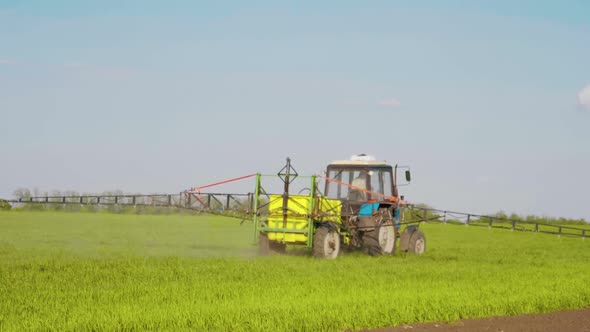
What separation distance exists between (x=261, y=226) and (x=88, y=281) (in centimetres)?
664

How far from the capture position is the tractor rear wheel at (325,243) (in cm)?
2019

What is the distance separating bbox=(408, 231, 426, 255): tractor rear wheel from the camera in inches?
931

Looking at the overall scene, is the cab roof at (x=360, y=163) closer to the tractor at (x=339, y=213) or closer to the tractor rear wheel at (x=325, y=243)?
the tractor at (x=339, y=213)

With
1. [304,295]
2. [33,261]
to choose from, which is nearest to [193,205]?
[33,261]

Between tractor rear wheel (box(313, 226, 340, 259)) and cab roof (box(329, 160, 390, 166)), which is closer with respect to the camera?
tractor rear wheel (box(313, 226, 340, 259))

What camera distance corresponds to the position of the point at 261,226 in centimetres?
2105

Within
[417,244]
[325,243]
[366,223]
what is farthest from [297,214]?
[417,244]

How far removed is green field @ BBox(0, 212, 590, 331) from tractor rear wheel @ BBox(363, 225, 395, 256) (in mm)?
457

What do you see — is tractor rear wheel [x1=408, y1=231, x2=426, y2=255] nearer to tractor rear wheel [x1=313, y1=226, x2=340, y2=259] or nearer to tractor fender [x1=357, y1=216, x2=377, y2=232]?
tractor fender [x1=357, y1=216, x2=377, y2=232]

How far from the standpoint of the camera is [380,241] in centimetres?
2194

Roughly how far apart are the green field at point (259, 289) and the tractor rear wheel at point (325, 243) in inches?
12.5

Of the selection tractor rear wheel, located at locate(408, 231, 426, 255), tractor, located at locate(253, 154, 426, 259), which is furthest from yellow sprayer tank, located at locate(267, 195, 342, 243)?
tractor rear wheel, located at locate(408, 231, 426, 255)

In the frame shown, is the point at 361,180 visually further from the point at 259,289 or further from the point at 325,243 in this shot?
the point at 259,289

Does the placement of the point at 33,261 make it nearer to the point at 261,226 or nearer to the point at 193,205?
the point at 193,205
